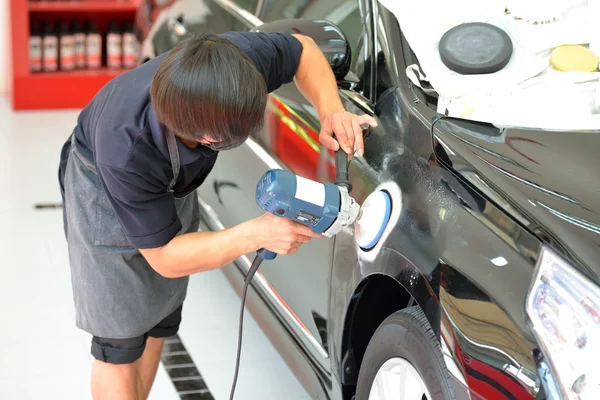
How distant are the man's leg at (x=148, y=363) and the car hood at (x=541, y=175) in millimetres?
1069

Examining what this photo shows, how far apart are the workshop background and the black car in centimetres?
34

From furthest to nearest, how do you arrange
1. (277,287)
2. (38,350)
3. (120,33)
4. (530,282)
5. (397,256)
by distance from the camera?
1. (120,33)
2. (38,350)
3. (277,287)
4. (397,256)
5. (530,282)

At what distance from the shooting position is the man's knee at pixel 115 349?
2.11m

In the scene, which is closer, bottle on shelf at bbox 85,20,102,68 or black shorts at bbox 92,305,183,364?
black shorts at bbox 92,305,183,364

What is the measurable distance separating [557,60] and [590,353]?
0.86 metres

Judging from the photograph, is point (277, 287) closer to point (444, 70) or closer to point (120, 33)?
point (444, 70)

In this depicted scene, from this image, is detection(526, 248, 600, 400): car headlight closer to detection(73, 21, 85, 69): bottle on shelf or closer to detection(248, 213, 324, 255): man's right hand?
detection(248, 213, 324, 255): man's right hand

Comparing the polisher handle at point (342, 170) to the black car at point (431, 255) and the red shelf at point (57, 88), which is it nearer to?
the black car at point (431, 255)

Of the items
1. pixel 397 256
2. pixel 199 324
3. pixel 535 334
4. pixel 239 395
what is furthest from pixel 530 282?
pixel 199 324

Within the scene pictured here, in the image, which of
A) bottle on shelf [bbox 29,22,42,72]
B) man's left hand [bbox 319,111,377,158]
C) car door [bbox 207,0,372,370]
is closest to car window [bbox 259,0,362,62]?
car door [bbox 207,0,372,370]

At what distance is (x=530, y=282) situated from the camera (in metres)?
1.38

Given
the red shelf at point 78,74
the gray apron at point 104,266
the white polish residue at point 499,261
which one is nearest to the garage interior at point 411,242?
the white polish residue at point 499,261

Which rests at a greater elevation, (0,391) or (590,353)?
(590,353)

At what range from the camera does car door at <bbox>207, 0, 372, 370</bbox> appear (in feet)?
6.80
